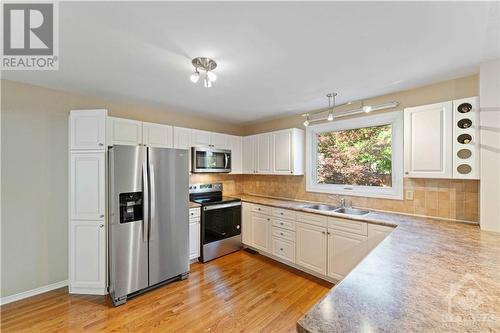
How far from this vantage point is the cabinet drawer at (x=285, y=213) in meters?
3.03

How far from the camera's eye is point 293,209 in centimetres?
300

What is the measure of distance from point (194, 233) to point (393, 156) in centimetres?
301

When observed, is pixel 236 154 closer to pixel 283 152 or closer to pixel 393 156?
pixel 283 152

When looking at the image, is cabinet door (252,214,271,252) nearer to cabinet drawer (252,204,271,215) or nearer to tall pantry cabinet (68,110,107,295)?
cabinet drawer (252,204,271,215)

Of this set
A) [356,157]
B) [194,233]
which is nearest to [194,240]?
[194,233]

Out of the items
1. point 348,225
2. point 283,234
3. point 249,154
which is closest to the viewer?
point 348,225

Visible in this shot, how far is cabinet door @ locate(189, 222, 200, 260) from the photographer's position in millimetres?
3113

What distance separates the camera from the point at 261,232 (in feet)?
11.3

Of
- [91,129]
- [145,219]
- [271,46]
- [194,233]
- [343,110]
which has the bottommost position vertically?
[194,233]

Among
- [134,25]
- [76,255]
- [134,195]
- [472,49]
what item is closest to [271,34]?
[134,25]

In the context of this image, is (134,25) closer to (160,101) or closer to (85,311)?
(160,101)

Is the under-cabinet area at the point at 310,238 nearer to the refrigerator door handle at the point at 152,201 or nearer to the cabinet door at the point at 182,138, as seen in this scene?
the cabinet door at the point at 182,138

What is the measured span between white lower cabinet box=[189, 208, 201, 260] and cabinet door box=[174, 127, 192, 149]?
3.39 ft

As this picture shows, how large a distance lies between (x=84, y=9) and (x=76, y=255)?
8.16ft
